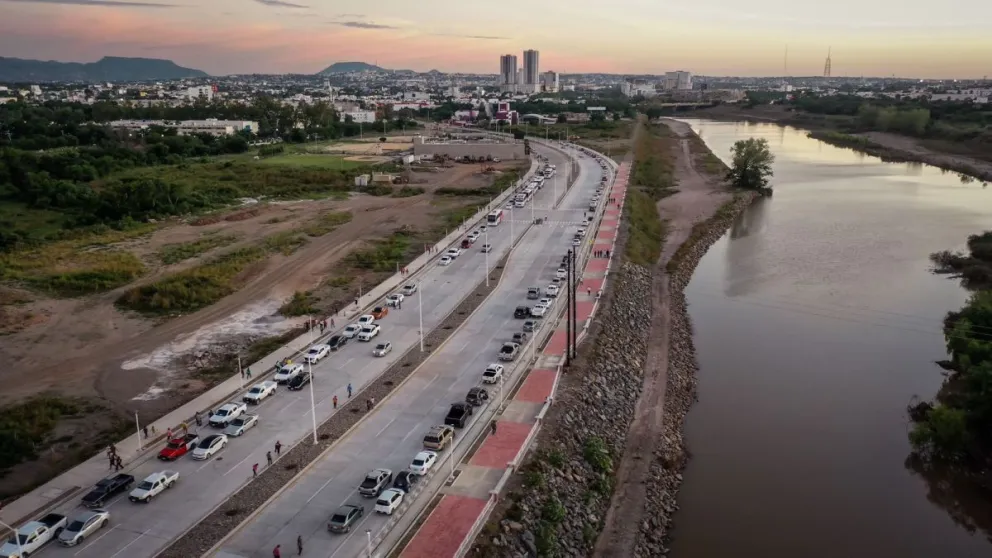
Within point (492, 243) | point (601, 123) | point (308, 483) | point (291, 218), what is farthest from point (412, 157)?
point (308, 483)

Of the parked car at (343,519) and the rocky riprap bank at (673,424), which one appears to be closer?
the parked car at (343,519)

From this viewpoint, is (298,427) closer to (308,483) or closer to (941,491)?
(308,483)

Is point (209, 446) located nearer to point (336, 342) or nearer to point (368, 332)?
point (336, 342)

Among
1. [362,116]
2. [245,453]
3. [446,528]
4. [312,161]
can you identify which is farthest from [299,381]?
[362,116]

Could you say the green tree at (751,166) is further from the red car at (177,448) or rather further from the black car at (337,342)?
the red car at (177,448)

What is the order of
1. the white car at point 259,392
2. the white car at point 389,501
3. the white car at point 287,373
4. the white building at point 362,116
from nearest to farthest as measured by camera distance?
the white car at point 389,501
the white car at point 259,392
the white car at point 287,373
the white building at point 362,116

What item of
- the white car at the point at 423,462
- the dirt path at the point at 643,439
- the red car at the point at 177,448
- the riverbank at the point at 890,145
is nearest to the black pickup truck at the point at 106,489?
the red car at the point at 177,448
